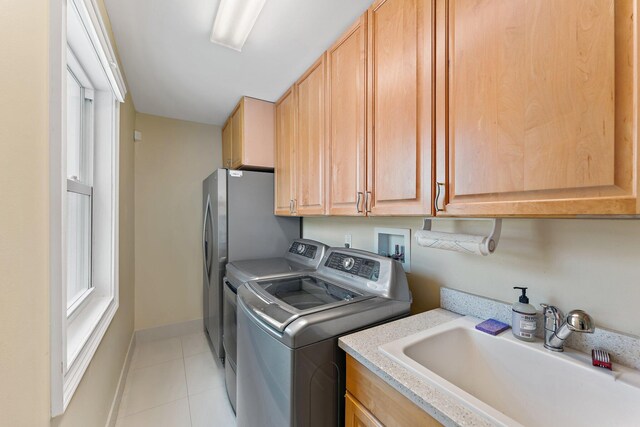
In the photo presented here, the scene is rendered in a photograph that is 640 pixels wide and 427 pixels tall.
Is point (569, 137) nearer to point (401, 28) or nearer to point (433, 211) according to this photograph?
point (433, 211)

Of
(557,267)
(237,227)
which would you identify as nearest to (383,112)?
(557,267)

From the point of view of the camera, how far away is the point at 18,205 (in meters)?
0.58

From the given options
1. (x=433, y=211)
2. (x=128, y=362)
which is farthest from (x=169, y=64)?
(x=128, y=362)

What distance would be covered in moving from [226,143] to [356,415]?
2746 mm

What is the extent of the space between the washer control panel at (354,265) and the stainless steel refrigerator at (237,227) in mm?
895

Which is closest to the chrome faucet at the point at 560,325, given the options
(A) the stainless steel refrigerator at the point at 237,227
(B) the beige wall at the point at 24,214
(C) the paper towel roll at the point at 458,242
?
(C) the paper towel roll at the point at 458,242

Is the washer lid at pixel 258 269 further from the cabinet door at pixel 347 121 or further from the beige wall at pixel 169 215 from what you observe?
the beige wall at pixel 169 215

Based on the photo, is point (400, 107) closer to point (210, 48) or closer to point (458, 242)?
point (458, 242)

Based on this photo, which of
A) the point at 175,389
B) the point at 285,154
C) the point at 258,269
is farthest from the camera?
the point at 285,154

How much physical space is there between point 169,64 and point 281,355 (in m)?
2.01

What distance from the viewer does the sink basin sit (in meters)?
0.69

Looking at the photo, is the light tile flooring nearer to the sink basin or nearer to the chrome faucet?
the sink basin

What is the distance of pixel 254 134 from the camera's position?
90.5 inches

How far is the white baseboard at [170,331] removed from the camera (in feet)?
8.87
